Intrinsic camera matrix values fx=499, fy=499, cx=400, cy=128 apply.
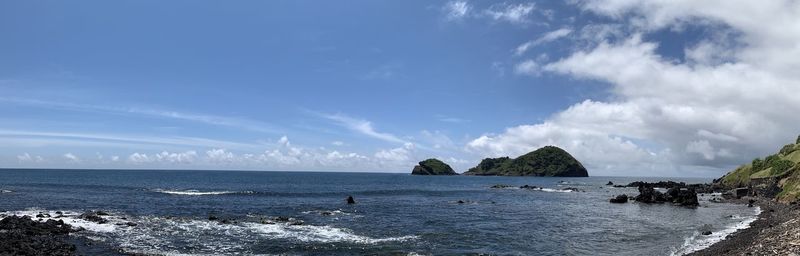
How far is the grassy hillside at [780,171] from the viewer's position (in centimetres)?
7919

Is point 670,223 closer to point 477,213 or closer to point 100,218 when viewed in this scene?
point 477,213

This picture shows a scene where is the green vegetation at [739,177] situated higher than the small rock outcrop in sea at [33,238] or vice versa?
the green vegetation at [739,177]

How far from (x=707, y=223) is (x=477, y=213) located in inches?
1109

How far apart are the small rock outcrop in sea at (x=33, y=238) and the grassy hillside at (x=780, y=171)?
295 feet

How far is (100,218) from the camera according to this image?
52.7 meters

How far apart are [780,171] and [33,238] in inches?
4765

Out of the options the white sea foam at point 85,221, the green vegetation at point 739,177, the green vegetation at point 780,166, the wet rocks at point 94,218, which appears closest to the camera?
the white sea foam at point 85,221

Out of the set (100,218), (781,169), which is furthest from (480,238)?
(781,169)

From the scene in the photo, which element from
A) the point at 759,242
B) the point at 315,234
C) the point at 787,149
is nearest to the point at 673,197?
the point at 787,149

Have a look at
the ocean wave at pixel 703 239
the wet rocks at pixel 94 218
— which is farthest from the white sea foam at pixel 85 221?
the ocean wave at pixel 703 239

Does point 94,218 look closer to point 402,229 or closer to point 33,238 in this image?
point 33,238

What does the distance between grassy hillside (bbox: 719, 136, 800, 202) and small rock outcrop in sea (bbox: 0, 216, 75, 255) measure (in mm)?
89834

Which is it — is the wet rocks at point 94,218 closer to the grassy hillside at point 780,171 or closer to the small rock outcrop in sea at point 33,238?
the small rock outcrop in sea at point 33,238

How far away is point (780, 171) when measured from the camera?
327ft
